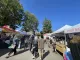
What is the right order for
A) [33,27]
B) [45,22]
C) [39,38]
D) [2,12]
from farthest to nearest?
[45,22] → [33,27] → [2,12] → [39,38]

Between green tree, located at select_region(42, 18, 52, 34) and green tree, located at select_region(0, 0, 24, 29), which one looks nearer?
green tree, located at select_region(0, 0, 24, 29)

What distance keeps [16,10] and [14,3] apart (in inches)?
120

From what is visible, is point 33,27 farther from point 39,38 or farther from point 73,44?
point 73,44

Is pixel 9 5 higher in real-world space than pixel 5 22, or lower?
higher

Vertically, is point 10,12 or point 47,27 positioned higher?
point 47,27

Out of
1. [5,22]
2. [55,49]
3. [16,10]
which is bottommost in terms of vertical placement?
[55,49]

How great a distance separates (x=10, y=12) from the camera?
1724 inches

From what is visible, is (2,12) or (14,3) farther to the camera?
(14,3)

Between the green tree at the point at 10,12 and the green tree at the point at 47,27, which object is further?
the green tree at the point at 47,27

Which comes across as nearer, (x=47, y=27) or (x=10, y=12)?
(x=10, y=12)

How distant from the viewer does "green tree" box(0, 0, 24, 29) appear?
1592 inches

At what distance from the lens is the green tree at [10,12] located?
40431 millimetres

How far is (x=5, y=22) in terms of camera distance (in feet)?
146

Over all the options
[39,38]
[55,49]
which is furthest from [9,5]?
[39,38]
